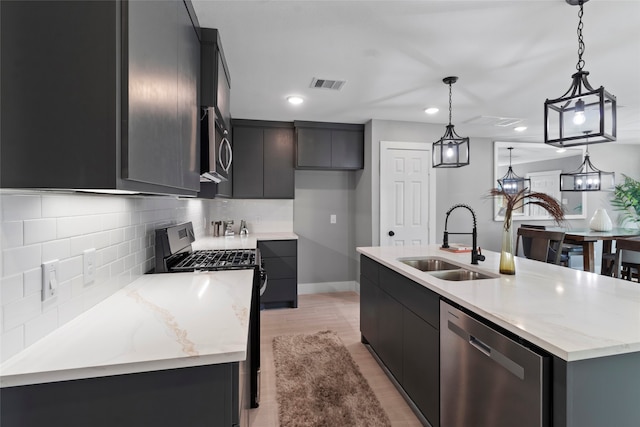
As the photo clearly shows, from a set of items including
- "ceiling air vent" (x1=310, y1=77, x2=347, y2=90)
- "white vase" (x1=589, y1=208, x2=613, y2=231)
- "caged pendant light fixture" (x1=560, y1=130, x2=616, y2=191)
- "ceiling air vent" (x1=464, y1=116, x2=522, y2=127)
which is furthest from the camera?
"white vase" (x1=589, y1=208, x2=613, y2=231)

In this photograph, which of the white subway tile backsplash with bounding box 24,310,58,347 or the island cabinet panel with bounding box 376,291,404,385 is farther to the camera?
the island cabinet panel with bounding box 376,291,404,385

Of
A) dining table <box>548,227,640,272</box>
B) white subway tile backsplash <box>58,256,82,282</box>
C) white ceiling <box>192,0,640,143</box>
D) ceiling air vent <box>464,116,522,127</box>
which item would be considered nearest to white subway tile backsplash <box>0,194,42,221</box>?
white subway tile backsplash <box>58,256,82,282</box>

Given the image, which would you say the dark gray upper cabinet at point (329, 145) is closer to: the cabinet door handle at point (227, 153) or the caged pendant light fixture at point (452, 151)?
the caged pendant light fixture at point (452, 151)

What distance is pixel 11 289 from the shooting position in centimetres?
83

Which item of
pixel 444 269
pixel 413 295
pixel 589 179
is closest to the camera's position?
pixel 413 295

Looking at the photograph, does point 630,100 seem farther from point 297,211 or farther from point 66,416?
point 66,416

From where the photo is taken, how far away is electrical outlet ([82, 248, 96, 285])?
3.85 ft

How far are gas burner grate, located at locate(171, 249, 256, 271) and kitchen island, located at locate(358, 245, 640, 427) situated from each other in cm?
102

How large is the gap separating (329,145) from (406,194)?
1248mm

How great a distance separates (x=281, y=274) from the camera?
12.7ft

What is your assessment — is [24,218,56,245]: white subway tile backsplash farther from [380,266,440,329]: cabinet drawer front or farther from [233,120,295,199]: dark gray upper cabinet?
[233,120,295,199]: dark gray upper cabinet

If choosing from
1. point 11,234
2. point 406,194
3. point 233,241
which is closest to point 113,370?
point 11,234

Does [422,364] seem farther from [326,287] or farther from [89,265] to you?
[326,287]

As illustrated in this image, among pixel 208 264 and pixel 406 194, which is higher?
pixel 406 194
